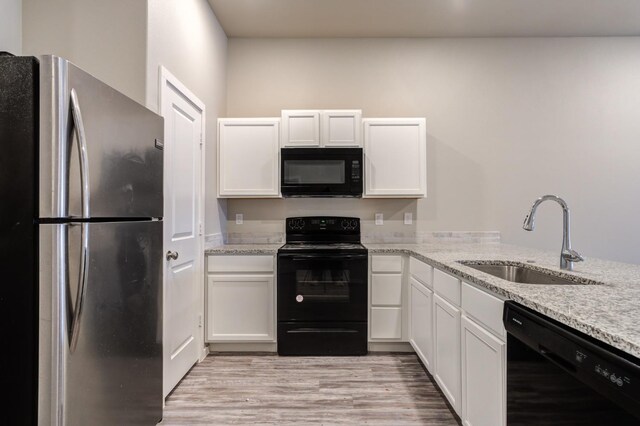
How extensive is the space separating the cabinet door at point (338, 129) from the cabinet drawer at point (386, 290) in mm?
1237

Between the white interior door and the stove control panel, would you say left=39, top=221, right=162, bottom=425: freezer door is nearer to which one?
the white interior door

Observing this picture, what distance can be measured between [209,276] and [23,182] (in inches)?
72.7

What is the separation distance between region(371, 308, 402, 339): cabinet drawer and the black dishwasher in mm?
1555

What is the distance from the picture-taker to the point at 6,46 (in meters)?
1.72

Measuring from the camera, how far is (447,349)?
1927 mm

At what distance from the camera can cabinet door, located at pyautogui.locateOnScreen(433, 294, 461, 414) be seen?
178 cm

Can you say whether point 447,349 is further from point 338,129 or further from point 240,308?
point 338,129

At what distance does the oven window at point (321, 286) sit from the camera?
2738mm

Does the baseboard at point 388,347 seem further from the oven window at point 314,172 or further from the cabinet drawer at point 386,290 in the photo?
the oven window at point 314,172

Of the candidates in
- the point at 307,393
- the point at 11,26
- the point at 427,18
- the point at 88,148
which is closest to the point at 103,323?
the point at 88,148

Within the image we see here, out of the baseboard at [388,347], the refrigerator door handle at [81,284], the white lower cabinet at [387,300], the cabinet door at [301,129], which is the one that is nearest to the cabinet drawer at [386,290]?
the white lower cabinet at [387,300]

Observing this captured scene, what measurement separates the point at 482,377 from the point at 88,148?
6.01 feet

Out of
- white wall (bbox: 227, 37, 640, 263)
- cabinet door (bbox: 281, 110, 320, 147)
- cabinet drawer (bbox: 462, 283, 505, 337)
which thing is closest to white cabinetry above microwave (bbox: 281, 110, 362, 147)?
cabinet door (bbox: 281, 110, 320, 147)

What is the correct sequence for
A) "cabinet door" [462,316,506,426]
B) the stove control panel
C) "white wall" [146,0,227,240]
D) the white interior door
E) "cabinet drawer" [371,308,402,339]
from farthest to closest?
the stove control panel
"cabinet drawer" [371,308,402,339]
the white interior door
"white wall" [146,0,227,240]
"cabinet door" [462,316,506,426]
